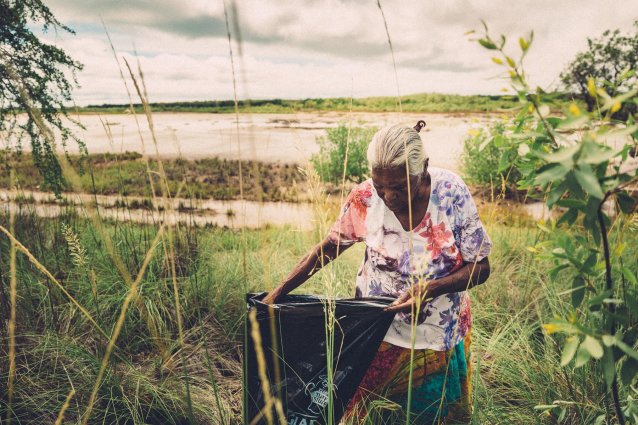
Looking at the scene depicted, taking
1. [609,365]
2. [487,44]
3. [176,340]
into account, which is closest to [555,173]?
[487,44]

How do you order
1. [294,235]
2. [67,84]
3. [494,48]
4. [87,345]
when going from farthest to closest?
[294,235], [67,84], [87,345], [494,48]

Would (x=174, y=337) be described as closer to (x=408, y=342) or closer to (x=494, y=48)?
(x=408, y=342)

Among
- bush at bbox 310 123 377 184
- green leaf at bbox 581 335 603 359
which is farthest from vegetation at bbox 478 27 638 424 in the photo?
bush at bbox 310 123 377 184

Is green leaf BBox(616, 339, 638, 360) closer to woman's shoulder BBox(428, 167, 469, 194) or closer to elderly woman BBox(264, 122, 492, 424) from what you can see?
elderly woman BBox(264, 122, 492, 424)

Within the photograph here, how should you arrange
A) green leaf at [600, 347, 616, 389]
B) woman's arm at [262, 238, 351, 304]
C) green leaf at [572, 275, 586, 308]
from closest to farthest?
1. green leaf at [600, 347, 616, 389]
2. green leaf at [572, 275, 586, 308]
3. woman's arm at [262, 238, 351, 304]

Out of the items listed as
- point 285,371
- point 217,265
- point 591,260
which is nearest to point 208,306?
point 217,265

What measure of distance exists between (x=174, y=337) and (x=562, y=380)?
2.32m

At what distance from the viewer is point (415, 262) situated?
5.23 ft

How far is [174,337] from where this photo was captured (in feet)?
8.91

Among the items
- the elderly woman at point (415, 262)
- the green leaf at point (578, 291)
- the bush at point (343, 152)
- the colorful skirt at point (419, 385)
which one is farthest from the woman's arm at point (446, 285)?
the bush at point (343, 152)

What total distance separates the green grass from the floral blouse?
0.79 feet

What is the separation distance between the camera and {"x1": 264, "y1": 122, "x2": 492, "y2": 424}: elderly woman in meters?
1.63

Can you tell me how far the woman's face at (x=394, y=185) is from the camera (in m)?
1.58

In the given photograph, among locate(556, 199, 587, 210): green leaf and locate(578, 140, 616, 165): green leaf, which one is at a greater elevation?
locate(578, 140, 616, 165): green leaf
